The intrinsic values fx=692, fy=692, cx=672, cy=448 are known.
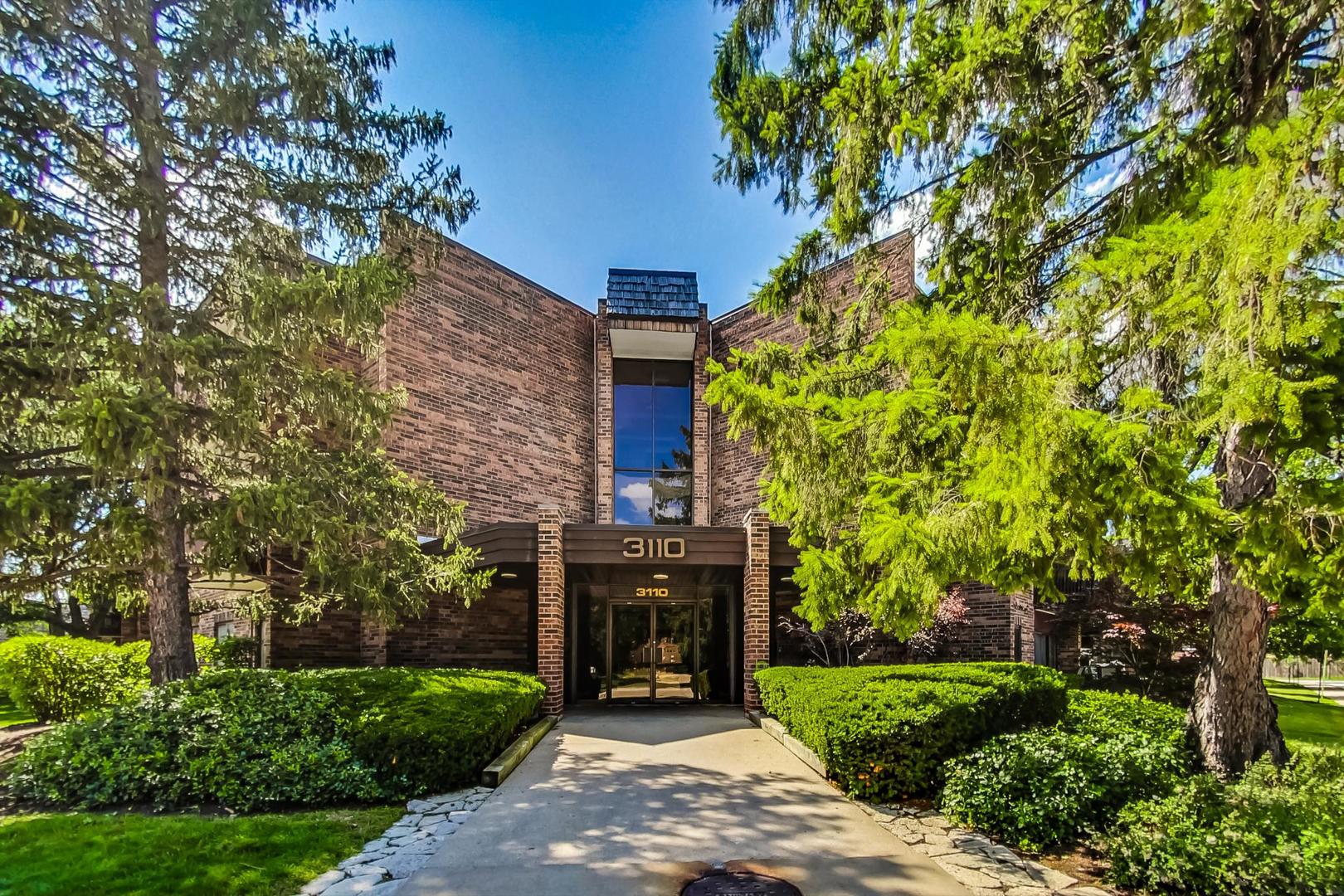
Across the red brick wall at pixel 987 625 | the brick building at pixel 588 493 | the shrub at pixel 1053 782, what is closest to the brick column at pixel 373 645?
the brick building at pixel 588 493

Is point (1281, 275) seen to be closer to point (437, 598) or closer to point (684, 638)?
point (684, 638)

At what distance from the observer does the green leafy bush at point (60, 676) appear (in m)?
10.3

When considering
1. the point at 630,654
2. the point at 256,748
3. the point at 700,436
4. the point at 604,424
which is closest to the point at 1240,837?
the point at 256,748

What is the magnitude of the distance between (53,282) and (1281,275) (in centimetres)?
1055

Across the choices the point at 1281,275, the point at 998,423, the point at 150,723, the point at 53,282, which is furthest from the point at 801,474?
the point at 53,282

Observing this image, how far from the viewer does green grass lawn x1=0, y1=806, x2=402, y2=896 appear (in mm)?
4461

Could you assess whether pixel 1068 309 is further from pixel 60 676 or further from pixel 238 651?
pixel 238 651

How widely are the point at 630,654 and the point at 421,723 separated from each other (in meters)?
7.55

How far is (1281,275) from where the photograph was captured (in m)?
3.16

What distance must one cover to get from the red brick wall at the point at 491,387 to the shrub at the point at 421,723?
18.7 ft

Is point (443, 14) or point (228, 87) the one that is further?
point (443, 14)

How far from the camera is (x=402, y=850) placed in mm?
5223

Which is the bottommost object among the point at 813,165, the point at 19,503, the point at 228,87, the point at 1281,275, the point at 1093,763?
the point at 1093,763

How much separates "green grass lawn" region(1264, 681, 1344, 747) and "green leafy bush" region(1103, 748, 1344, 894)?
6.01 m
